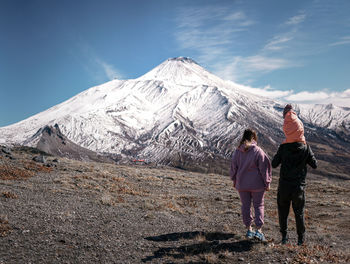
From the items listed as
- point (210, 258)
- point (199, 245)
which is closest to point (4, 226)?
point (199, 245)

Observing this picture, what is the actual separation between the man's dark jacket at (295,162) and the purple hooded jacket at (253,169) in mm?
420

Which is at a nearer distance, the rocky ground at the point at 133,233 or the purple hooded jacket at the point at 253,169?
the rocky ground at the point at 133,233

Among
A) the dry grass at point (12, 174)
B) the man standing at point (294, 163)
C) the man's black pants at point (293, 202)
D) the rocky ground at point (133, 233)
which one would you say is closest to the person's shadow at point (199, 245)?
the rocky ground at point (133, 233)

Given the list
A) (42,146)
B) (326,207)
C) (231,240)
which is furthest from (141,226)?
(42,146)

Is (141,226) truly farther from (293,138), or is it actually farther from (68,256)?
(293,138)

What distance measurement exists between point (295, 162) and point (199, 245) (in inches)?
130

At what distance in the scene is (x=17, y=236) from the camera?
23.4 ft

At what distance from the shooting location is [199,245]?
7.37 metres

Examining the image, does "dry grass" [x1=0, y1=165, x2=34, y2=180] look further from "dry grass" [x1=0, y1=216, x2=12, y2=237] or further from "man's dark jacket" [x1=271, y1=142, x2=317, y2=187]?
"man's dark jacket" [x1=271, y1=142, x2=317, y2=187]

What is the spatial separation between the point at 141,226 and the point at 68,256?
2.90 m

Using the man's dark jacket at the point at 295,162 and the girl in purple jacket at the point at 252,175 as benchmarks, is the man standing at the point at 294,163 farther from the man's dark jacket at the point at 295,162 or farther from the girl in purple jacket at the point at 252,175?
the girl in purple jacket at the point at 252,175

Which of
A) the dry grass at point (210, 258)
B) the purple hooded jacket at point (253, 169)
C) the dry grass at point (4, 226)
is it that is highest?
the purple hooded jacket at point (253, 169)

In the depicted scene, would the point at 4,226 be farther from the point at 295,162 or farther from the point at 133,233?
the point at 295,162

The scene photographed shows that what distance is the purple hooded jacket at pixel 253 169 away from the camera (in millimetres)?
7355
